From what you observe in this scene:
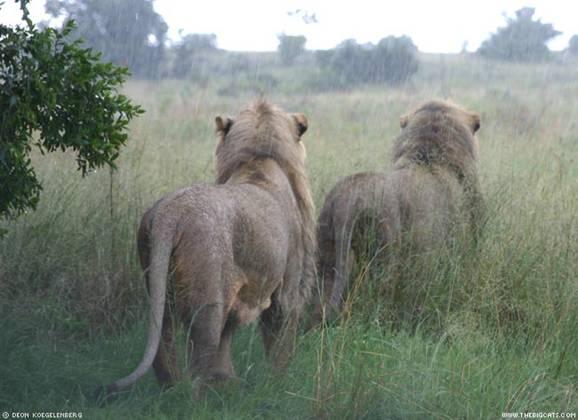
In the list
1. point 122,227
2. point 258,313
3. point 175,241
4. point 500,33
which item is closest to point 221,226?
point 175,241

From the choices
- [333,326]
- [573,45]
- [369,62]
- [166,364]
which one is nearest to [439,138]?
[333,326]

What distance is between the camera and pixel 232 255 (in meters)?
4.41

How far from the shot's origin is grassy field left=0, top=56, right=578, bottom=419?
441cm

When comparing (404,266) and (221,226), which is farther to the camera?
(404,266)

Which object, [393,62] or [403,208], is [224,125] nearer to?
[403,208]

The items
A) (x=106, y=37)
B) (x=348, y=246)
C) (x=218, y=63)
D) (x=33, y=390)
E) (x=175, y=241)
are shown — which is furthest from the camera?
(x=218, y=63)

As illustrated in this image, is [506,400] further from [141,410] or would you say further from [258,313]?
[141,410]

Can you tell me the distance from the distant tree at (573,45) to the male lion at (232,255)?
38.2 meters

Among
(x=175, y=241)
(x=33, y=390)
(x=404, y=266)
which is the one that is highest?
(x=175, y=241)

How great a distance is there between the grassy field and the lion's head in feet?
1.18

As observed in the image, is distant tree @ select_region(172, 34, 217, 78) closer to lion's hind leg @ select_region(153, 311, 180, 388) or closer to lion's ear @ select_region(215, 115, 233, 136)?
lion's ear @ select_region(215, 115, 233, 136)

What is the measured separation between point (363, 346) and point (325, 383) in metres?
0.75

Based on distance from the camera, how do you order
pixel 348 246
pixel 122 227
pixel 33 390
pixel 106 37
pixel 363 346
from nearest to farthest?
pixel 33 390 < pixel 363 346 < pixel 348 246 < pixel 122 227 < pixel 106 37

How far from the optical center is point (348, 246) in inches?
220
